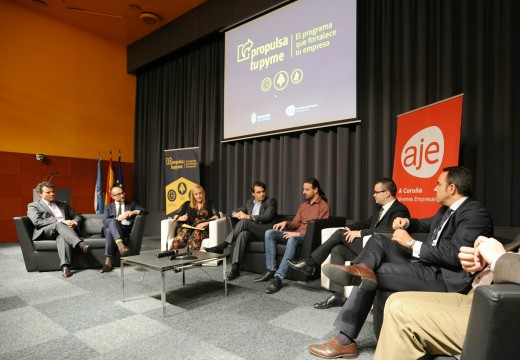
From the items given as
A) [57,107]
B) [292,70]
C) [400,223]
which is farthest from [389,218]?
[57,107]

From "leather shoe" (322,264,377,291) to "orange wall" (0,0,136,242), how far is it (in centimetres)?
625

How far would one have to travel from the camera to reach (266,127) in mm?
4715

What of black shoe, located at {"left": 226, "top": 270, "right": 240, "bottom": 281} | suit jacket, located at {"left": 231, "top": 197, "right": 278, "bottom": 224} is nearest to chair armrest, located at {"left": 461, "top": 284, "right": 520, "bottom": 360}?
black shoe, located at {"left": 226, "top": 270, "right": 240, "bottom": 281}

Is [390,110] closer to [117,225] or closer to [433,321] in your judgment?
[433,321]

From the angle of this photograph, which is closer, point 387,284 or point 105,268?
point 387,284

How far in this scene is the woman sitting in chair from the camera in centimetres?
388

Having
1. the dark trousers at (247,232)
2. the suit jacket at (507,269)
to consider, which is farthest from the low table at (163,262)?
the suit jacket at (507,269)

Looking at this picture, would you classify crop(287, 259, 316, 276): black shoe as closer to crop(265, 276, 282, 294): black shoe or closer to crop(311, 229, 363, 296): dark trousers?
crop(311, 229, 363, 296): dark trousers

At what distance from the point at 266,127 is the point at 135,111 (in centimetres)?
413

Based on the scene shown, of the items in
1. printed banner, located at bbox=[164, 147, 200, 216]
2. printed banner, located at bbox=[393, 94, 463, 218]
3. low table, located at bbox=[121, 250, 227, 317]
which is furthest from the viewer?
printed banner, located at bbox=[164, 147, 200, 216]

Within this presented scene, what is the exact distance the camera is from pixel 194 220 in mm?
4074

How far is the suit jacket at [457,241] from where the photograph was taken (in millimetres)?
1652

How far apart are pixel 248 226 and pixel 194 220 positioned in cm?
83

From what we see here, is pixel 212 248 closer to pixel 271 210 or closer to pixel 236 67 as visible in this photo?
pixel 271 210
